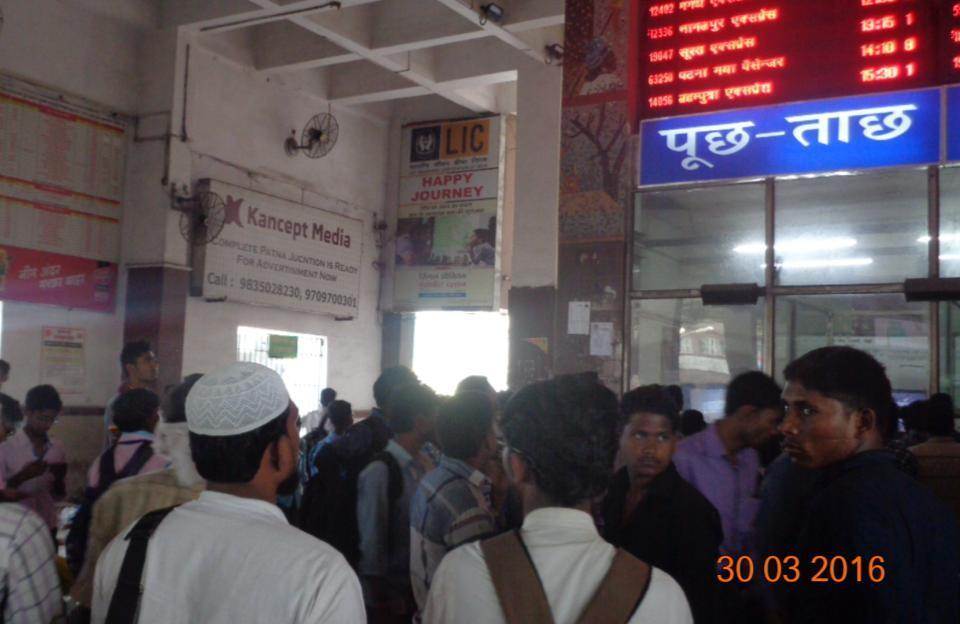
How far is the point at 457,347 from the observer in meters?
13.5

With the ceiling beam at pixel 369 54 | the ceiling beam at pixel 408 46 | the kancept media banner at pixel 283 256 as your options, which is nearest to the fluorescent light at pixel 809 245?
the ceiling beam at pixel 408 46

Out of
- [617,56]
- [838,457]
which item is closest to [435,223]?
[617,56]

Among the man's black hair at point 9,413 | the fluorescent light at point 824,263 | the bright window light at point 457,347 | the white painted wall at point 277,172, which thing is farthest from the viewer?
Answer: the bright window light at point 457,347

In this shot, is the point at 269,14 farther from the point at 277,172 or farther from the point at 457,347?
the point at 457,347

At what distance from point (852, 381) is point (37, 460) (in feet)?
14.5

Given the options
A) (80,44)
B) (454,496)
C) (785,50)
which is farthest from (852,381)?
(80,44)

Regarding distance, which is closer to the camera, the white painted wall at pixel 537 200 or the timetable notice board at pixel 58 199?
the timetable notice board at pixel 58 199

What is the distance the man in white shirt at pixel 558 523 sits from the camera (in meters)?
1.63

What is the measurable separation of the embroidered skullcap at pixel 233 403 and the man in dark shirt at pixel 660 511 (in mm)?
1331

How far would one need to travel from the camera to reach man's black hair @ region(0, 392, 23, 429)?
4414 millimetres

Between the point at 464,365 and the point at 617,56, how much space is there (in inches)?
296

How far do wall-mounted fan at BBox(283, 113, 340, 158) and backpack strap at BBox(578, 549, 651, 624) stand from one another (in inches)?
411

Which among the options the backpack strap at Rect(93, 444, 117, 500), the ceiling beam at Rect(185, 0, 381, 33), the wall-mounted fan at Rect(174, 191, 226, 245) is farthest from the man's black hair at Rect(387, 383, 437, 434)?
the wall-mounted fan at Rect(174, 191, 226, 245)

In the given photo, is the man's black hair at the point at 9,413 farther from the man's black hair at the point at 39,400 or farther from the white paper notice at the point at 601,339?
the white paper notice at the point at 601,339
